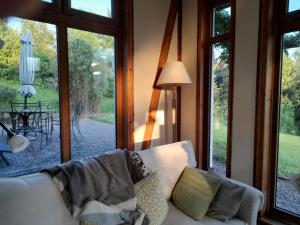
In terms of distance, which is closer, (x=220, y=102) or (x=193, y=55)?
(x=220, y=102)

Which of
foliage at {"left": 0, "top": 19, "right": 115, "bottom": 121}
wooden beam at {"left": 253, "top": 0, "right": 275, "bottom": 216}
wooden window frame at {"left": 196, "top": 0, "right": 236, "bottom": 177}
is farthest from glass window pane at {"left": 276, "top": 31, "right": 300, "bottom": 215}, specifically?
foliage at {"left": 0, "top": 19, "right": 115, "bottom": 121}

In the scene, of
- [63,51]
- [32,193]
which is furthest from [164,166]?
[63,51]

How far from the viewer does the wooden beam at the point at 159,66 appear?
3.12 m

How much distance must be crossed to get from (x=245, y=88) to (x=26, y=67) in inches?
87.7

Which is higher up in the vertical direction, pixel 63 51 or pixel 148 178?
pixel 63 51

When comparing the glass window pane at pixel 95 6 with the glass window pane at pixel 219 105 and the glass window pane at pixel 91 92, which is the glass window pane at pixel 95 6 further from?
the glass window pane at pixel 219 105

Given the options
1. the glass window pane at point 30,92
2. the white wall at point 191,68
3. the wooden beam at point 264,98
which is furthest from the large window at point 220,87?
the glass window pane at point 30,92

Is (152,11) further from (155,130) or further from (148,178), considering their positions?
(148,178)

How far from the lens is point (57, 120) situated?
2.52m

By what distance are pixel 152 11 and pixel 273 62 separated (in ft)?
5.18

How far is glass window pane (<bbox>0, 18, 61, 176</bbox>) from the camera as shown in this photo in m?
2.20

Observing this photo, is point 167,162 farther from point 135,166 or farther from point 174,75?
point 174,75

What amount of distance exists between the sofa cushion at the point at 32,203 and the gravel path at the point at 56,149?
95cm

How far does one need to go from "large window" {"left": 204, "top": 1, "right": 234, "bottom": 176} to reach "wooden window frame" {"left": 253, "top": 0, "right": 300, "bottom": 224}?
0.36m
